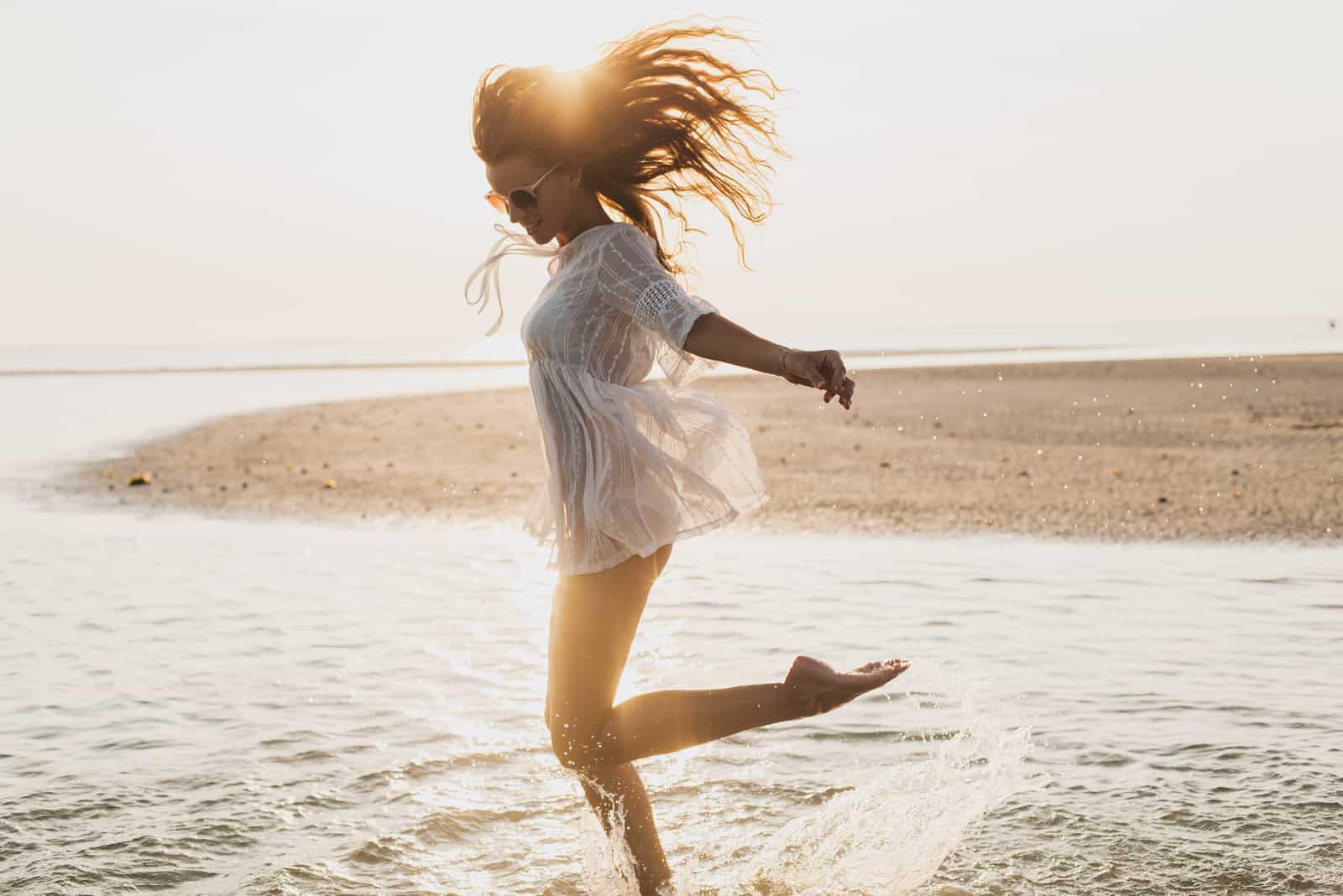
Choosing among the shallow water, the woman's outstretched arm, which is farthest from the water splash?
the woman's outstretched arm

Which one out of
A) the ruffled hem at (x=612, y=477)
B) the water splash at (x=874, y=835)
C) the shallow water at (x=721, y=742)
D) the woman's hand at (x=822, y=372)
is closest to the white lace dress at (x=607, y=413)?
the ruffled hem at (x=612, y=477)

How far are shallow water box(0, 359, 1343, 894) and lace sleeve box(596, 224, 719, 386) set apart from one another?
1.54m

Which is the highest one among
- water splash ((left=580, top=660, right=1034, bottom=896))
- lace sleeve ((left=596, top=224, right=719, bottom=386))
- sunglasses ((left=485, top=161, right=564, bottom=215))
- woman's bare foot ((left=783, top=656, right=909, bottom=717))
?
sunglasses ((left=485, top=161, right=564, bottom=215))

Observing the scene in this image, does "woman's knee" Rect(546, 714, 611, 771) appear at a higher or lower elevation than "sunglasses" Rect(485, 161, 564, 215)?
lower

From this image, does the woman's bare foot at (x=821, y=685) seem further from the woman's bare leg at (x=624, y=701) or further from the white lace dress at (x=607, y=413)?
the white lace dress at (x=607, y=413)

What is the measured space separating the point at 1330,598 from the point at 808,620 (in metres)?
2.95

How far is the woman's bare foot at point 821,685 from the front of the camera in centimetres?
382

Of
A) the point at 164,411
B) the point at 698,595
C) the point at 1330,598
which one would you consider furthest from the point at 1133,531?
the point at 164,411

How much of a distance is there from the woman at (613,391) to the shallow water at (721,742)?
2.32ft

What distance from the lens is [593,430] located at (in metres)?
3.76

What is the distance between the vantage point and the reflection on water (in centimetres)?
455

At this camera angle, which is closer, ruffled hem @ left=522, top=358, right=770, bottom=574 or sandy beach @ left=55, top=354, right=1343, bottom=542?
ruffled hem @ left=522, top=358, right=770, bottom=574

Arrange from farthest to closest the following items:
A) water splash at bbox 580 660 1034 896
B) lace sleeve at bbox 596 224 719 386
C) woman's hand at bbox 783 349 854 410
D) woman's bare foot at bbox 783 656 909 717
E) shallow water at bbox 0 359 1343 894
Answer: shallow water at bbox 0 359 1343 894 < water splash at bbox 580 660 1034 896 < woman's bare foot at bbox 783 656 909 717 < lace sleeve at bbox 596 224 719 386 < woman's hand at bbox 783 349 854 410

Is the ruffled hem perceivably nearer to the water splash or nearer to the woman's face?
the woman's face
